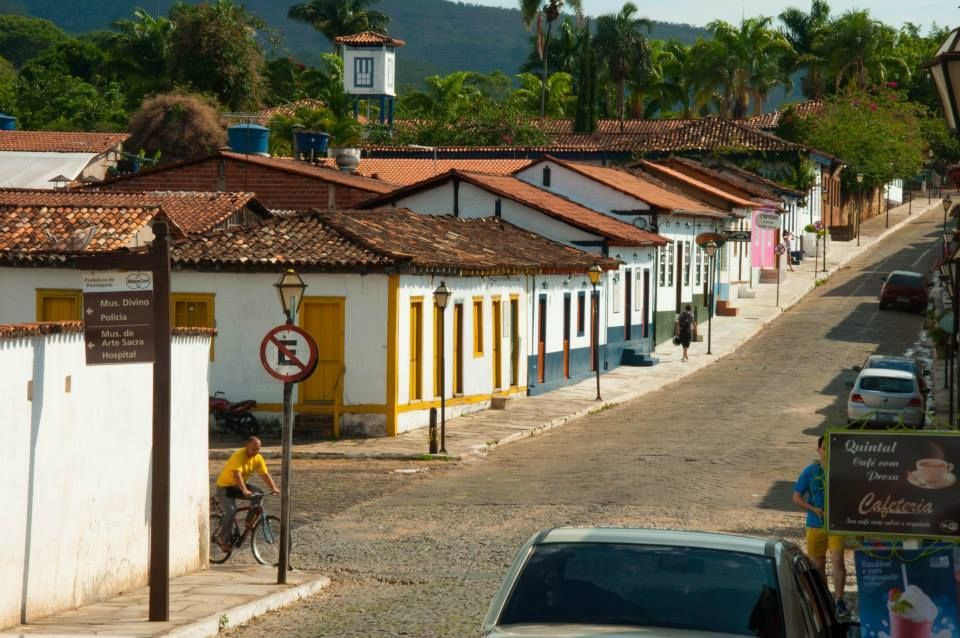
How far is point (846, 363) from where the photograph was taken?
45.0 m

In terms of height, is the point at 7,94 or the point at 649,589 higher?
the point at 7,94

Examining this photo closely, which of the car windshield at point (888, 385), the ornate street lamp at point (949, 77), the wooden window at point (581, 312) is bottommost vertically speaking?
the car windshield at point (888, 385)

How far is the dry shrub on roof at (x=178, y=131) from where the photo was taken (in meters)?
72.2

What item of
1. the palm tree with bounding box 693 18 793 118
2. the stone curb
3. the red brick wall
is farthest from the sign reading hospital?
the palm tree with bounding box 693 18 793 118

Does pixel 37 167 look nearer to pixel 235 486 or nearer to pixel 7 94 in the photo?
pixel 235 486

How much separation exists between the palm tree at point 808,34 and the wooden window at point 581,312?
74.5 m

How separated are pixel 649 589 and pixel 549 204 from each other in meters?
39.1

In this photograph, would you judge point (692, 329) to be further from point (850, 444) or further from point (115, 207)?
point (850, 444)

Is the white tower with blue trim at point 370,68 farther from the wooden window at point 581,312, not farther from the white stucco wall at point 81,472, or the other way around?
the white stucco wall at point 81,472

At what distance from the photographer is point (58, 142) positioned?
209ft

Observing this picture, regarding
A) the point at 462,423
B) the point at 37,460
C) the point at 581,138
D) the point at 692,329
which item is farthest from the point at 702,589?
the point at 581,138

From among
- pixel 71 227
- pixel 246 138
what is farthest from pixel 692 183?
pixel 71 227

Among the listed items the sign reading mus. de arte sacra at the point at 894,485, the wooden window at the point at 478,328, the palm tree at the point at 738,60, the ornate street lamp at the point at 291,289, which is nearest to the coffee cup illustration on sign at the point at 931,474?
the sign reading mus. de arte sacra at the point at 894,485

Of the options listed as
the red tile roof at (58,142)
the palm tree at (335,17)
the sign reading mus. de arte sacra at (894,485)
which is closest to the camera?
the sign reading mus. de arte sacra at (894,485)
